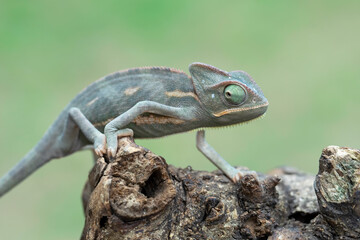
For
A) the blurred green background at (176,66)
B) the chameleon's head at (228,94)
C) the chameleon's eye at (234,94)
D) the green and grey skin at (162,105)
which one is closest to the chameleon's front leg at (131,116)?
the green and grey skin at (162,105)

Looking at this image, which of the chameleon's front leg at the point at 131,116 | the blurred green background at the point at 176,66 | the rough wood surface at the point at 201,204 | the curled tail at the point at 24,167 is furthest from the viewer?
the blurred green background at the point at 176,66

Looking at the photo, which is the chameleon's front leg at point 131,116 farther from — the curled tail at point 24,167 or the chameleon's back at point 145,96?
the curled tail at point 24,167

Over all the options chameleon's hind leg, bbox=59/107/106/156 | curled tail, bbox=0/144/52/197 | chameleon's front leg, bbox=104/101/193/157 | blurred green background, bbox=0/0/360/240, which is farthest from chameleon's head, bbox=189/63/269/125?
blurred green background, bbox=0/0/360/240

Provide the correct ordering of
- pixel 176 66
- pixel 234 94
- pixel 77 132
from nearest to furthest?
pixel 234 94 < pixel 77 132 < pixel 176 66

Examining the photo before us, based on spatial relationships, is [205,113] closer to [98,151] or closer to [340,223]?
[98,151]

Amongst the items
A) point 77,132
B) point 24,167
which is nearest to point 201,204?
point 77,132

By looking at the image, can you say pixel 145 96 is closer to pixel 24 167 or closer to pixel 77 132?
pixel 77 132

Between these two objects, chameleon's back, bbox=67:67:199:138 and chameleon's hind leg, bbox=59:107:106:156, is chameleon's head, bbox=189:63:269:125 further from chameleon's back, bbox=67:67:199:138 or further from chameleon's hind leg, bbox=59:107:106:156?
chameleon's hind leg, bbox=59:107:106:156

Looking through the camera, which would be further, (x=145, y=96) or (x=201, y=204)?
(x=145, y=96)
